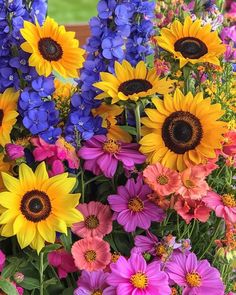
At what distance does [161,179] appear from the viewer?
70cm

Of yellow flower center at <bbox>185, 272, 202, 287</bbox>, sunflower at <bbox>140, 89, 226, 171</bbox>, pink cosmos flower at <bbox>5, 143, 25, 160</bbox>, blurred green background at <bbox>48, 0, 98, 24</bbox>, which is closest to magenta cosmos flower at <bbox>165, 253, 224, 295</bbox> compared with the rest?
yellow flower center at <bbox>185, 272, 202, 287</bbox>

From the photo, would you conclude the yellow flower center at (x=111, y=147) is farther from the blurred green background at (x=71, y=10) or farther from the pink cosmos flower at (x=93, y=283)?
the blurred green background at (x=71, y=10)

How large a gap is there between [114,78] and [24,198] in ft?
0.59

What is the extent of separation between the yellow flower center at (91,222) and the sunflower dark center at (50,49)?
18cm

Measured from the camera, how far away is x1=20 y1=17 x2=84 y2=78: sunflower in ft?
2.25

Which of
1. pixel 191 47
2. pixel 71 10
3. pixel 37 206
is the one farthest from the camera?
pixel 71 10

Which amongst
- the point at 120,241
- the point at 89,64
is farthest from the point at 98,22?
the point at 120,241

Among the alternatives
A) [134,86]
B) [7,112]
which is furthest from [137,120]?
[7,112]

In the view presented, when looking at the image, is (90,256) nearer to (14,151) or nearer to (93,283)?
(93,283)

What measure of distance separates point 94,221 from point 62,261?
57 millimetres

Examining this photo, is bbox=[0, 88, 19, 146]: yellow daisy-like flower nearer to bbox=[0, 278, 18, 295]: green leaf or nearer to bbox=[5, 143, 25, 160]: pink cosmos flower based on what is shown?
bbox=[5, 143, 25, 160]: pink cosmos flower

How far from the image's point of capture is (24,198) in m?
0.67

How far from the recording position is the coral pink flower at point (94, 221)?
0.74 meters

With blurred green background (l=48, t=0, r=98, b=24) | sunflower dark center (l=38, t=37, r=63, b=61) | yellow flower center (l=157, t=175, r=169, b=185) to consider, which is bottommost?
yellow flower center (l=157, t=175, r=169, b=185)
